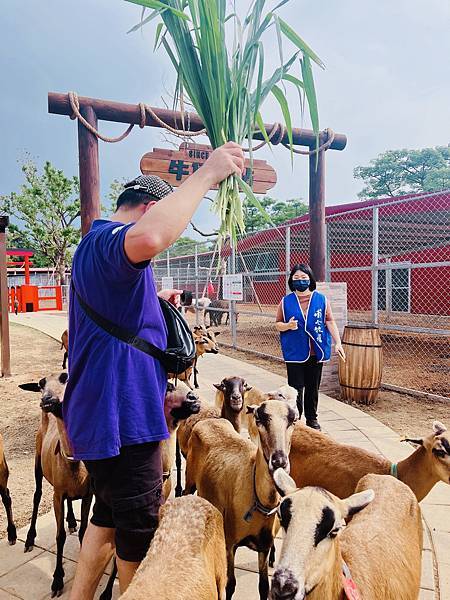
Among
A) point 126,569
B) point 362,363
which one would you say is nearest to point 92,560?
point 126,569

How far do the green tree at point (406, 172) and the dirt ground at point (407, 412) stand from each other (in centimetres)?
2723

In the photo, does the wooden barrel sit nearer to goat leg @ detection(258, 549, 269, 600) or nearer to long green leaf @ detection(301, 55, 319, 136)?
goat leg @ detection(258, 549, 269, 600)

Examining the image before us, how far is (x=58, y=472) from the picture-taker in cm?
278

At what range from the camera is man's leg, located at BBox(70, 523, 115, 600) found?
183cm

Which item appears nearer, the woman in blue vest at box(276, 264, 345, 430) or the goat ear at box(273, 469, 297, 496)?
the goat ear at box(273, 469, 297, 496)

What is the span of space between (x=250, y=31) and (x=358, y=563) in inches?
102

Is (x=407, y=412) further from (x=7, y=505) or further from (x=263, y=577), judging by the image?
(x=7, y=505)

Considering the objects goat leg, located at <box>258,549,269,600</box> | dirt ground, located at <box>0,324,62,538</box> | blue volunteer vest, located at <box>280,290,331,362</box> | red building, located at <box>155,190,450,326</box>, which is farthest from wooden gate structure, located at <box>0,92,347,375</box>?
goat leg, located at <box>258,549,269,600</box>

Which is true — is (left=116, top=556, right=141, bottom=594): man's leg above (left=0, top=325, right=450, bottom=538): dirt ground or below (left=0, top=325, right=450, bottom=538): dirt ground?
above

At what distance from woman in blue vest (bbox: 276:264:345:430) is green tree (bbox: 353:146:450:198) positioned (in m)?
29.1

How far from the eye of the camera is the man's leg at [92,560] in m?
1.83

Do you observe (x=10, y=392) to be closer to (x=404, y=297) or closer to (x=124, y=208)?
(x=124, y=208)

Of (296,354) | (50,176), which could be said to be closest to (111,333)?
(296,354)

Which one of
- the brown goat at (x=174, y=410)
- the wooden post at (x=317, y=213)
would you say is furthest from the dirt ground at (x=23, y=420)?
the wooden post at (x=317, y=213)
